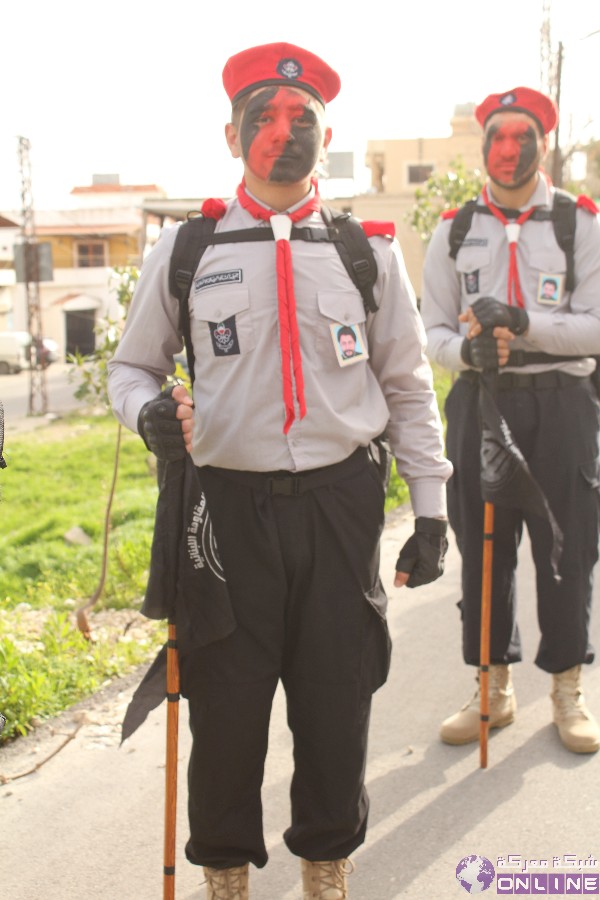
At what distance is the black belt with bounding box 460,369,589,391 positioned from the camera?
3.95 m

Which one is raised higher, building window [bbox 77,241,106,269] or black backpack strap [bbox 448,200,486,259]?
building window [bbox 77,241,106,269]

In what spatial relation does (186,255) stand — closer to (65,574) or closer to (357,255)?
(357,255)

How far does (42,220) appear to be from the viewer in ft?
209

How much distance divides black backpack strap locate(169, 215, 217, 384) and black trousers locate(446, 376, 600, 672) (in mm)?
1589

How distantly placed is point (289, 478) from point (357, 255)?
2.03 ft

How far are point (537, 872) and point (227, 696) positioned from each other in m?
1.17

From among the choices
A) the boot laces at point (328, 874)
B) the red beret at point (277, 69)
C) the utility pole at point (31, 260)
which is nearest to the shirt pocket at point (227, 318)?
the red beret at point (277, 69)

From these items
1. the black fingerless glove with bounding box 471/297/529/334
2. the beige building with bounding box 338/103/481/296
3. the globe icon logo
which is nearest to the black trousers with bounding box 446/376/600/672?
the black fingerless glove with bounding box 471/297/529/334

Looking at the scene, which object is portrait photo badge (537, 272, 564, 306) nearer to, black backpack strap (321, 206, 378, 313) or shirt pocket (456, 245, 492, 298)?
shirt pocket (456, 245, 492, 298)

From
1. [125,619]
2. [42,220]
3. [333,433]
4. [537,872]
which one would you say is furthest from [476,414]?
[42,220]

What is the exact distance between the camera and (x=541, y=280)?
3.93m

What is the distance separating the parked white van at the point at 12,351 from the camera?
44.0m

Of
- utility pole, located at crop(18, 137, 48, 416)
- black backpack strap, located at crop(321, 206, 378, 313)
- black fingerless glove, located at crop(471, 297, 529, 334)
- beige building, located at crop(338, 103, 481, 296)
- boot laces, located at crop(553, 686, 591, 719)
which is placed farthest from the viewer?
beige building, located at crop(338, 103, 481, 296)

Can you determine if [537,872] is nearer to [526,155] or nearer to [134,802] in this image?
[134,802]
